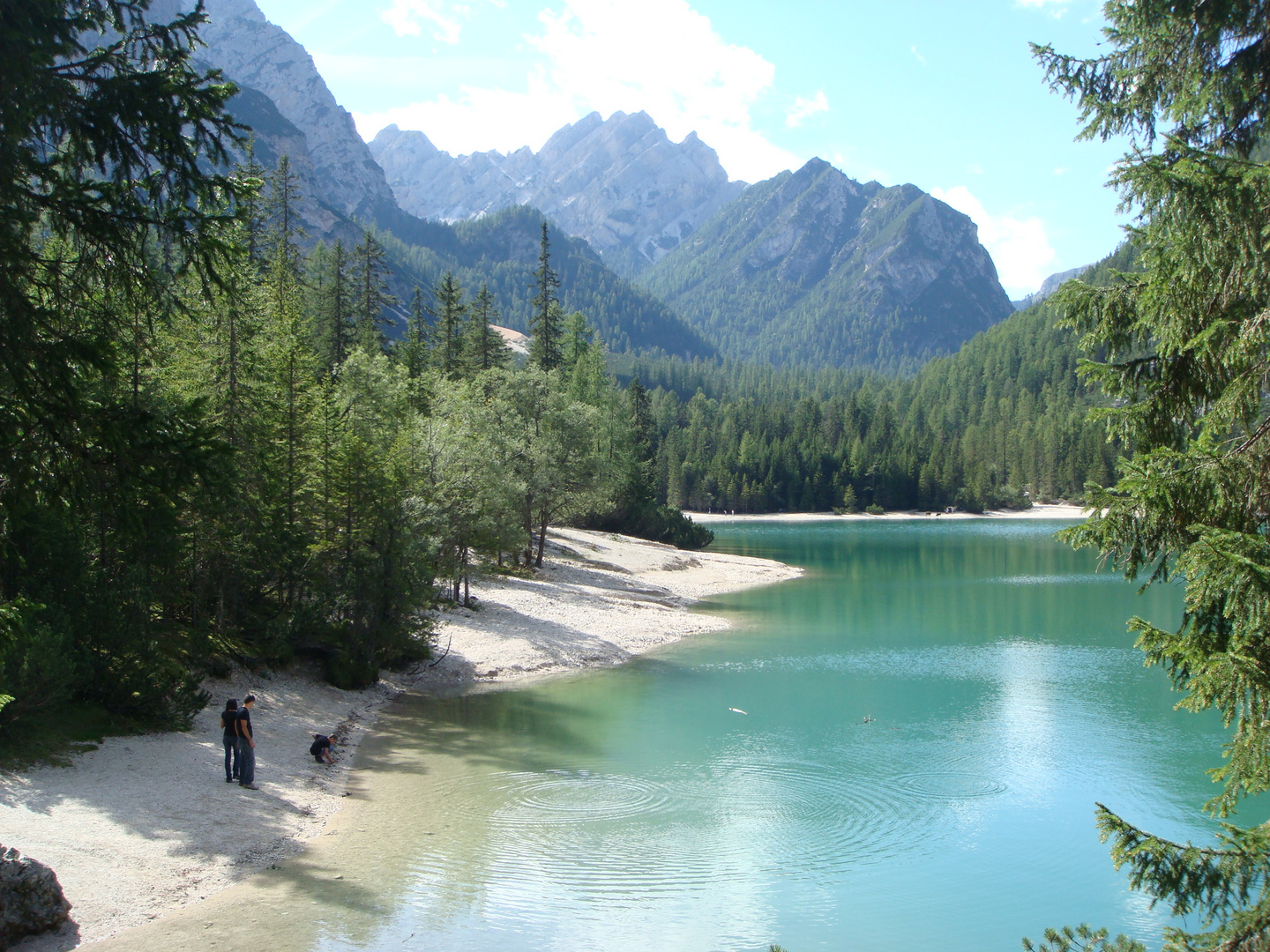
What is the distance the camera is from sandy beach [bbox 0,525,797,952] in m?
12.5

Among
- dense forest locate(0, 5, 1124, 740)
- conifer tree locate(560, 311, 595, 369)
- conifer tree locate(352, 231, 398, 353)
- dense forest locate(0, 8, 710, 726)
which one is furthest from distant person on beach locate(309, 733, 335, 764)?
conifer tree locate(560, 311, 595, 369)

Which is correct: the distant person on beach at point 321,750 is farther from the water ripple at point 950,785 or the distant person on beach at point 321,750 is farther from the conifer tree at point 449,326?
the conifer tree at point 449,326

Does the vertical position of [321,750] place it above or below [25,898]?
below

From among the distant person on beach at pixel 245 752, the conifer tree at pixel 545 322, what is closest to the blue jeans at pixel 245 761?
the distant person on beach at pixel 245 752

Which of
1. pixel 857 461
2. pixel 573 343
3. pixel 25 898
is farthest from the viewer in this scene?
pixel 857 461

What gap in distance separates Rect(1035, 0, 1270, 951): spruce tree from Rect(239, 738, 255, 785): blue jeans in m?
14.7

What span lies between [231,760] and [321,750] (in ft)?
8.00

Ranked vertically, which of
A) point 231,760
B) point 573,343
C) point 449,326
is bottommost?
point 231,760

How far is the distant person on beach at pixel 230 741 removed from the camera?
54.7 ft

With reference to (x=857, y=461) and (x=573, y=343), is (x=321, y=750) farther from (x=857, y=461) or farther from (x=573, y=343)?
(x=857, y=461)

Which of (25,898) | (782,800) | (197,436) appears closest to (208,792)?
(25,898)

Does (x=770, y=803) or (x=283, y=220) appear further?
(x=283, y=220)

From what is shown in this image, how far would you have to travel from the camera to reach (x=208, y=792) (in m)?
16.2

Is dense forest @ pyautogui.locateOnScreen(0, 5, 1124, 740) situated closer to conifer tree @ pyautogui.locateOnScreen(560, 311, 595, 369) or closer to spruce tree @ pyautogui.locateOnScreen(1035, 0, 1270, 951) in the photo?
spruce tree @ pyautogui.locateOnScreen(1035, 0, 1270, 951)
